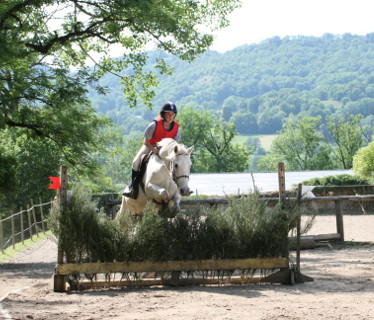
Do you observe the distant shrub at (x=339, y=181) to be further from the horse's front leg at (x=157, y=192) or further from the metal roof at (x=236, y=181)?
the horse's front leg at (x=157, y=192)

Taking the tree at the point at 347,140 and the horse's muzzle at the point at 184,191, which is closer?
the horse's muzzle at the point at 184,191

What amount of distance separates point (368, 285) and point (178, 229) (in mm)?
2556

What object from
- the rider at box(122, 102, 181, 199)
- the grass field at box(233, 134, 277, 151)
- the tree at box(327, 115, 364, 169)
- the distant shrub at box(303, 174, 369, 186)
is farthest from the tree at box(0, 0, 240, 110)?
the grass field at box(233, 134, 277, 151)

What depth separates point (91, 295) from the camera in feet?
24.0

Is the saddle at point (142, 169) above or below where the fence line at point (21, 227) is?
above

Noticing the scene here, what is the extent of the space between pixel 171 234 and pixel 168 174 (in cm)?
130

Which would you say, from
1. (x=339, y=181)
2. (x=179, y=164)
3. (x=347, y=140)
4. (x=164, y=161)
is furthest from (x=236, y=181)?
(x=347, y=140)

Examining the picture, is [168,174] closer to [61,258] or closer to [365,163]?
[61,258]

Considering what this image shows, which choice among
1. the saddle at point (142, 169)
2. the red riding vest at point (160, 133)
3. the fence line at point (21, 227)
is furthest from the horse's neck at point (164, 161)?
the fence line at point (21, 227)

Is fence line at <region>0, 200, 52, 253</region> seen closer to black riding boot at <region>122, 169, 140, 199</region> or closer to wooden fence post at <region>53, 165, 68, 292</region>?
black riding boot at <region>122, 169, 140, 199</region>

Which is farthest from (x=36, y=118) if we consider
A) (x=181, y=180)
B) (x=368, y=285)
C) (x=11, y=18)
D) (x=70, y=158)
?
(x=368, y=285)

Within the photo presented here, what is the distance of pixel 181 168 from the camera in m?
8.61

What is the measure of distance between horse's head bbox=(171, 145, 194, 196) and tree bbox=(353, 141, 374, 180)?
24.1 metres

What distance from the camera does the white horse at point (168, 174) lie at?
8.59 metres
